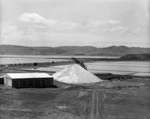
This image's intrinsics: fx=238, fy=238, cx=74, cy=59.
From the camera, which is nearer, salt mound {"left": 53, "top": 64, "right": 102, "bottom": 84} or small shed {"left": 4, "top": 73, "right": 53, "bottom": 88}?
small shed {"left": 4, "top": 73, "right": 53, "bottom": 88}

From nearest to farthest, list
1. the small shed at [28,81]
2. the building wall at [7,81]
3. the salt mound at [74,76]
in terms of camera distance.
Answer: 1. the small shed at [28,81]
2. the building wall at [7,81]
3. the salt mound at [74,76]

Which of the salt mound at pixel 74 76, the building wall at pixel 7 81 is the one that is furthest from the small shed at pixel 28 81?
the salt mound at pixel 74 76

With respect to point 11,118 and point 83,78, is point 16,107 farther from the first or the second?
point 83,78

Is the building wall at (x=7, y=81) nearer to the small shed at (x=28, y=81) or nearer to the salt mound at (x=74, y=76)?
the small shed at (x=28, y=81)

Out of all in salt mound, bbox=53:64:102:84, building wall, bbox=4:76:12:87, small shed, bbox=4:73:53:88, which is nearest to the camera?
small shed, bbox=4:73:53:88

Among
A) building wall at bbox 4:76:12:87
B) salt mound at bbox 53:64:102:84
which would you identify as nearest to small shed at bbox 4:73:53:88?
building wall at bbox 4:76:12:87

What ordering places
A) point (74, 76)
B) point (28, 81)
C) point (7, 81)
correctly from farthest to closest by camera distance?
point (74, 76) → point (7, 81) → point (28, 81)

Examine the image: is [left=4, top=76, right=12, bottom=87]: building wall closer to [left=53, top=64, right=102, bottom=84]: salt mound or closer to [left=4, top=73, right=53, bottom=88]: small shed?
[left=4, top=73, right=53, bottom=88]: small shed

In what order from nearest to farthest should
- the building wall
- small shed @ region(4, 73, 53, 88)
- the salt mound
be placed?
small shed @ region(4, 73, 53, 88) → the building wall → the salt mound

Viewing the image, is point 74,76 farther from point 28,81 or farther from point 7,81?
point 7,81

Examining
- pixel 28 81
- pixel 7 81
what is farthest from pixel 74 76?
pixel 7 81

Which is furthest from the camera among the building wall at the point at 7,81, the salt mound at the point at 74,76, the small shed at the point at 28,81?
the salt mound at the point at 74,76
